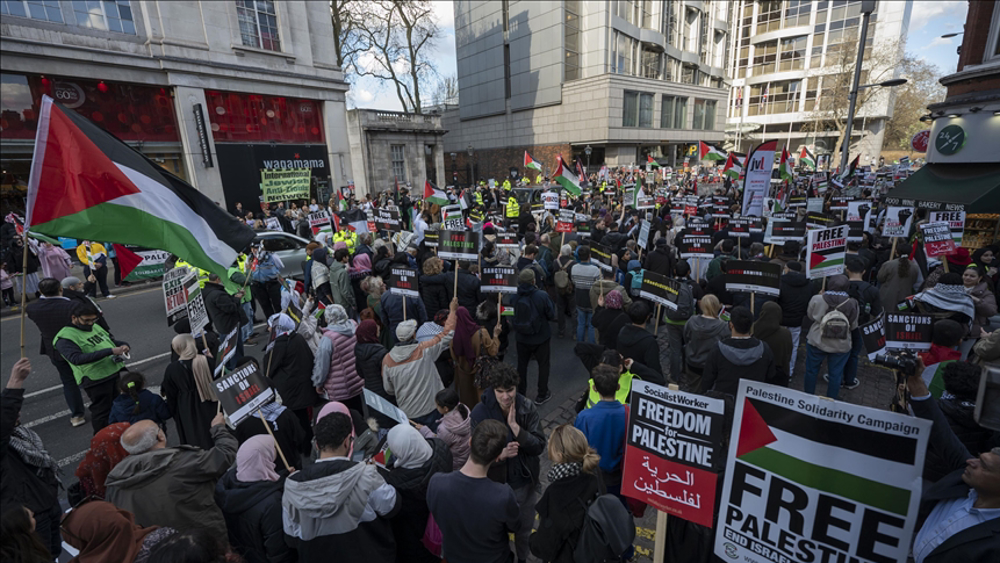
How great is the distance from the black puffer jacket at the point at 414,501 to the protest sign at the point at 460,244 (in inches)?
150

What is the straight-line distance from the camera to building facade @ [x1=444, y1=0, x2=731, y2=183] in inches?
1518

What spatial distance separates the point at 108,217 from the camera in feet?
12.5

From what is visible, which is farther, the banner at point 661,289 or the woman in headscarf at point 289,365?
the banner at point 661,289

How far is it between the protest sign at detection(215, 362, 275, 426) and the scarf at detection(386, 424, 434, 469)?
143cm

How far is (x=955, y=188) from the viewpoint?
10070 mm

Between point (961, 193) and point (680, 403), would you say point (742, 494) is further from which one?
point (961, 193)

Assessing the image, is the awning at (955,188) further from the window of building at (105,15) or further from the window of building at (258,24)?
the window of building at (105,15)

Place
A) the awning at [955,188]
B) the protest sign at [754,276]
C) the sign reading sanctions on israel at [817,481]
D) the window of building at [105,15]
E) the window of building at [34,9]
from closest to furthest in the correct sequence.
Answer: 1. the sign reading sanctions on israel at [817,481]
2. the protest sign at [754,276]
3. the awning at [955,188]
4. the window of building at [34,9]
5. the window of building at [105,15]

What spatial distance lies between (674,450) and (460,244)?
15.8 ft

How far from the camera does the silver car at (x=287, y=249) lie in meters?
12.3

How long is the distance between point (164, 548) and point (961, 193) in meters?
14.5

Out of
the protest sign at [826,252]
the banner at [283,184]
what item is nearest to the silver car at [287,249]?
the banner at [283,184]

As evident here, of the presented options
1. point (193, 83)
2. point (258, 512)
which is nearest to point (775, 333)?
point (258, 512)

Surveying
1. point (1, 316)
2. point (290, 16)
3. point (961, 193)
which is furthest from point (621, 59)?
point (1, 316)
